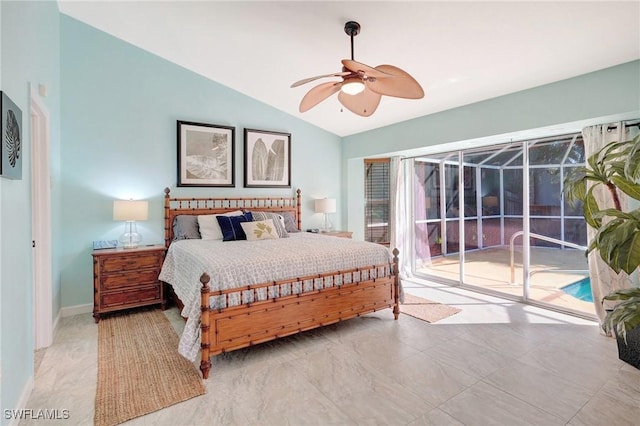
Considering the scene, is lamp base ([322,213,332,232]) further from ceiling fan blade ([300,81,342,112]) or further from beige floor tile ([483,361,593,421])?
beige floor tile ([483,361,593,421])

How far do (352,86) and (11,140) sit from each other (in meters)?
2.26

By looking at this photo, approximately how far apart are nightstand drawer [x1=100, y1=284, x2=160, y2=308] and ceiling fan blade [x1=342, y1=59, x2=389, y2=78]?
3329 mm

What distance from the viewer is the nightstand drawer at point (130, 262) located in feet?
12.1

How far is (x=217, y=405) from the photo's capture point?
2.20 meters

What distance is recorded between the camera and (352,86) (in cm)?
264

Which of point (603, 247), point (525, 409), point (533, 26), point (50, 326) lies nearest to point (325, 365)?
point (525, 409)

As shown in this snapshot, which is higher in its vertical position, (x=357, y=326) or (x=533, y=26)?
(x=533, y=26)

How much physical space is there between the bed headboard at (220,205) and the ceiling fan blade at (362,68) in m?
3.10

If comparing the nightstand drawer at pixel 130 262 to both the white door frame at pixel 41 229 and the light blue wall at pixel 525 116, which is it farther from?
the light blue wall at pixel 525 116

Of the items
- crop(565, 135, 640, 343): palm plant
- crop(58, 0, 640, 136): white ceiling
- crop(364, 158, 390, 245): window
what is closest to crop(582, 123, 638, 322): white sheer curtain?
crop(58, 0, 640, 136): white ceiling

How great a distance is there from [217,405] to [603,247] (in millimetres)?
2655

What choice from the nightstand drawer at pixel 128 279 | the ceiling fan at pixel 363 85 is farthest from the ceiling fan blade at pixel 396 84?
the nightstand drawer at pixel 128 279

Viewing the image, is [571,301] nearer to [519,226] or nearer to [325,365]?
[519,226]

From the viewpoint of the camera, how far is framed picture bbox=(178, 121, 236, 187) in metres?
4.58
